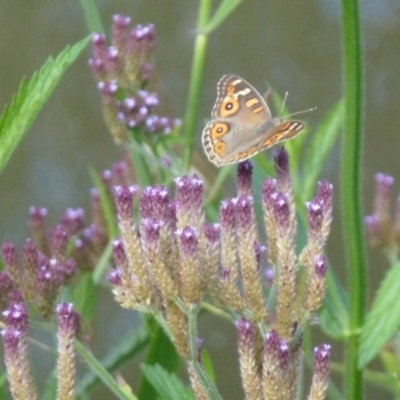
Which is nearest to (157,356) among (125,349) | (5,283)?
(125,349)

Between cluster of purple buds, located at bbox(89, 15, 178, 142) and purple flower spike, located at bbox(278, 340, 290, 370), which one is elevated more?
cluster of purple buds, located at bbox(89, 15, 178, 142)

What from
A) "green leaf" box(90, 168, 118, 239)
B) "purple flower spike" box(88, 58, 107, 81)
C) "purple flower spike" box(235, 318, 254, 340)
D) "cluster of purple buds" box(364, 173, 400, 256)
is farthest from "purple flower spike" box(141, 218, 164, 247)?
"cluster of purple buds" box(364, 173, 400, 256)

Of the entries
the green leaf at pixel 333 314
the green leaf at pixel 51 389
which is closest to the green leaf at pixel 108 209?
the green leaf at pixel 51 389

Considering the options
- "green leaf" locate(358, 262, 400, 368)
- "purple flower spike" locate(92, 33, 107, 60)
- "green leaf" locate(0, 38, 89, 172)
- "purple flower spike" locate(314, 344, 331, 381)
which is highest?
"purple flower spike" locate(92, 33, 107, 60)

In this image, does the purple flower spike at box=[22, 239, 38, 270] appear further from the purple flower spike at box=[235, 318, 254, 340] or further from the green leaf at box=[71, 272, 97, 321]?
the purple flower spike at box=[235, 318, 254, 340]

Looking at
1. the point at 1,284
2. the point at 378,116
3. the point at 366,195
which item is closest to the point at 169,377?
the point at 1,284

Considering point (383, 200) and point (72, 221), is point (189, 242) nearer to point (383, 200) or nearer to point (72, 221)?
point (72, 221)
